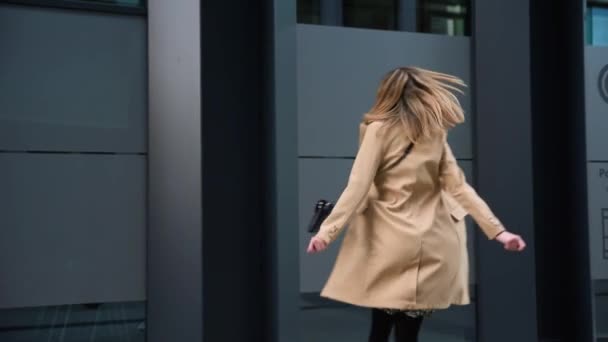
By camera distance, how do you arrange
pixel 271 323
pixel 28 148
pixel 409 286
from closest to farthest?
pixel 409 286 < pixel 28 148 < pixel 271 323

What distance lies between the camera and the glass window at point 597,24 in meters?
5.39

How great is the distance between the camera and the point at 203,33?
4.39m

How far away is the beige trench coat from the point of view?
3.02 m

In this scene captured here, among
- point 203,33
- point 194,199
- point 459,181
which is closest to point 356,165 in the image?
point 459,181

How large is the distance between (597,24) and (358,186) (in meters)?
3.32

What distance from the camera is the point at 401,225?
3.04 meters

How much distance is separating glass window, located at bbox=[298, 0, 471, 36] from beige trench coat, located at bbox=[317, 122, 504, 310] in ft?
5.87

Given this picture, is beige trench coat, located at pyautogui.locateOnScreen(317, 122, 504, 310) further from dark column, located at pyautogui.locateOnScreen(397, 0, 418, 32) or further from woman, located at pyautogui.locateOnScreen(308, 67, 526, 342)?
dark column, located at pyautogui.locateOnScreen(397, 0, 418, 32)

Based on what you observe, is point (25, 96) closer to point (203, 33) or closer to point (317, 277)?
point (203, 33)

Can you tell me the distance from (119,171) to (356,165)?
1839 millimetres

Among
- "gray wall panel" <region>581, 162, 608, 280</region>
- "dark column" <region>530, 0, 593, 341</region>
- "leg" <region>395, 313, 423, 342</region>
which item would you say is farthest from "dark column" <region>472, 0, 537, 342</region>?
"leg" <region>395, 313, 423, 342</region>

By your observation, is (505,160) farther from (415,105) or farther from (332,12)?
(415,105)

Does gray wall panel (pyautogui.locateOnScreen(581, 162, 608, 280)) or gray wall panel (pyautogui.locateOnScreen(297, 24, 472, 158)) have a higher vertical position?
gray wall panel (pyautogui.locateOnScreen(297, 24, 472, 158))

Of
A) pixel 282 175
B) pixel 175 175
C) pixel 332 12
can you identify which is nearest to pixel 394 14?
pixel 332 12
